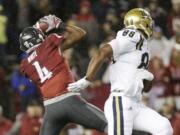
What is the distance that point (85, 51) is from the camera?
16.0 meters

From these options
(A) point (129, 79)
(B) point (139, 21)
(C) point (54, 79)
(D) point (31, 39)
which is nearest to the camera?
(A) point (129, 79)

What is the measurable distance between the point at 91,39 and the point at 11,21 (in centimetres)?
152

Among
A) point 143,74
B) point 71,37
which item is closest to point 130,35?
point 143,74

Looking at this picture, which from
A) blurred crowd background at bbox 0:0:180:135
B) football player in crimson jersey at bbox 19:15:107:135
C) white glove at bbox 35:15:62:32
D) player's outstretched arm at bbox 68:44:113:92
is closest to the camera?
player's outstretched arm at bbox 68:44:113:92

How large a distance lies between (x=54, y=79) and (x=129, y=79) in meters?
0.93

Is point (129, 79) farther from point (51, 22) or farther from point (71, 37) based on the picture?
point (51, 22)

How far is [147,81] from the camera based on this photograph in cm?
938

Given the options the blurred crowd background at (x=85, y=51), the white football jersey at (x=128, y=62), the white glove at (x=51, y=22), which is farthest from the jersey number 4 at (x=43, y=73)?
the blurred crowd background at (x=85, y=51)

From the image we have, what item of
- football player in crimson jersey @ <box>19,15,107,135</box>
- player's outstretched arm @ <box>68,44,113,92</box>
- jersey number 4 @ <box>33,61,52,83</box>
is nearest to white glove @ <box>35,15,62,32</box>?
football player in crimson jersey @ <box>19,15,107,135</box>

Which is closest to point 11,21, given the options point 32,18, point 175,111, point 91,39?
point 32,18

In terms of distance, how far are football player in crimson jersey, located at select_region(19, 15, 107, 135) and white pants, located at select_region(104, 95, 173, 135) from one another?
1.26 feet

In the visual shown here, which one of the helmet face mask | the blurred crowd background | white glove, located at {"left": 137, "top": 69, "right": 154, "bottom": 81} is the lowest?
the blurred crowd background

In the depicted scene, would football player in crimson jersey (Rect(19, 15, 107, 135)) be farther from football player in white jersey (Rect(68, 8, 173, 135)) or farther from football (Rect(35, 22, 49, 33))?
football player in white jersey (Rect(68, 8, 173, 135))

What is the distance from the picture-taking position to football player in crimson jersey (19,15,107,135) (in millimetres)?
9539
